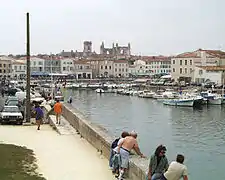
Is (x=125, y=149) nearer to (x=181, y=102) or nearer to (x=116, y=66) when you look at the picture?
(x=181, y=102)

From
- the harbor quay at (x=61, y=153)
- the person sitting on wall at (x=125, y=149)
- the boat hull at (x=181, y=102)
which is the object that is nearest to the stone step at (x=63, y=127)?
the harbor quay at (x=61, y=153)

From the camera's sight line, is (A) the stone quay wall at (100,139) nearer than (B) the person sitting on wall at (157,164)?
No

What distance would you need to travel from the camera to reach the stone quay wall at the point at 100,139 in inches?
396

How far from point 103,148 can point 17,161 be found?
2.94 m

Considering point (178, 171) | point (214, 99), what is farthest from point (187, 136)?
point (214, 99)

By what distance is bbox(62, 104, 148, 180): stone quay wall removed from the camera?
396 inches

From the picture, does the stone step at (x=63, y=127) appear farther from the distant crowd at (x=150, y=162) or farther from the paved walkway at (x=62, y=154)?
the distant crowd at (x=150, y=162)

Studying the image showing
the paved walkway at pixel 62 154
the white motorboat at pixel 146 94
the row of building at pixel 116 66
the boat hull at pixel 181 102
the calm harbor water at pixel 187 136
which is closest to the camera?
the paved walkway at pixel 62 154

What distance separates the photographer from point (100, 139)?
48.1 feet

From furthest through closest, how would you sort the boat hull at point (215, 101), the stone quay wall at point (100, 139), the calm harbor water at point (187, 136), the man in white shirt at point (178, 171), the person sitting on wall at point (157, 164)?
1. the boat hull at point (215, 101)
2. the calm harbor water at point (187, 136)
3. the stone quay wall at point (100, 139)
4. the person sitting on wall at point (157, 164)
5. the man in white shirt at point (178, 171)

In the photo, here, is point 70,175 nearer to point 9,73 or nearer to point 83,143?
point 83,143

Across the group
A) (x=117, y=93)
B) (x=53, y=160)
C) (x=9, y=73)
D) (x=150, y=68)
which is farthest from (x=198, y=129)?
(x=150, y=68)

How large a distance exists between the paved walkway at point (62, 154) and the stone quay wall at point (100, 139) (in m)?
0.27

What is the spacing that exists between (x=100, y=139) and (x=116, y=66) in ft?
481
